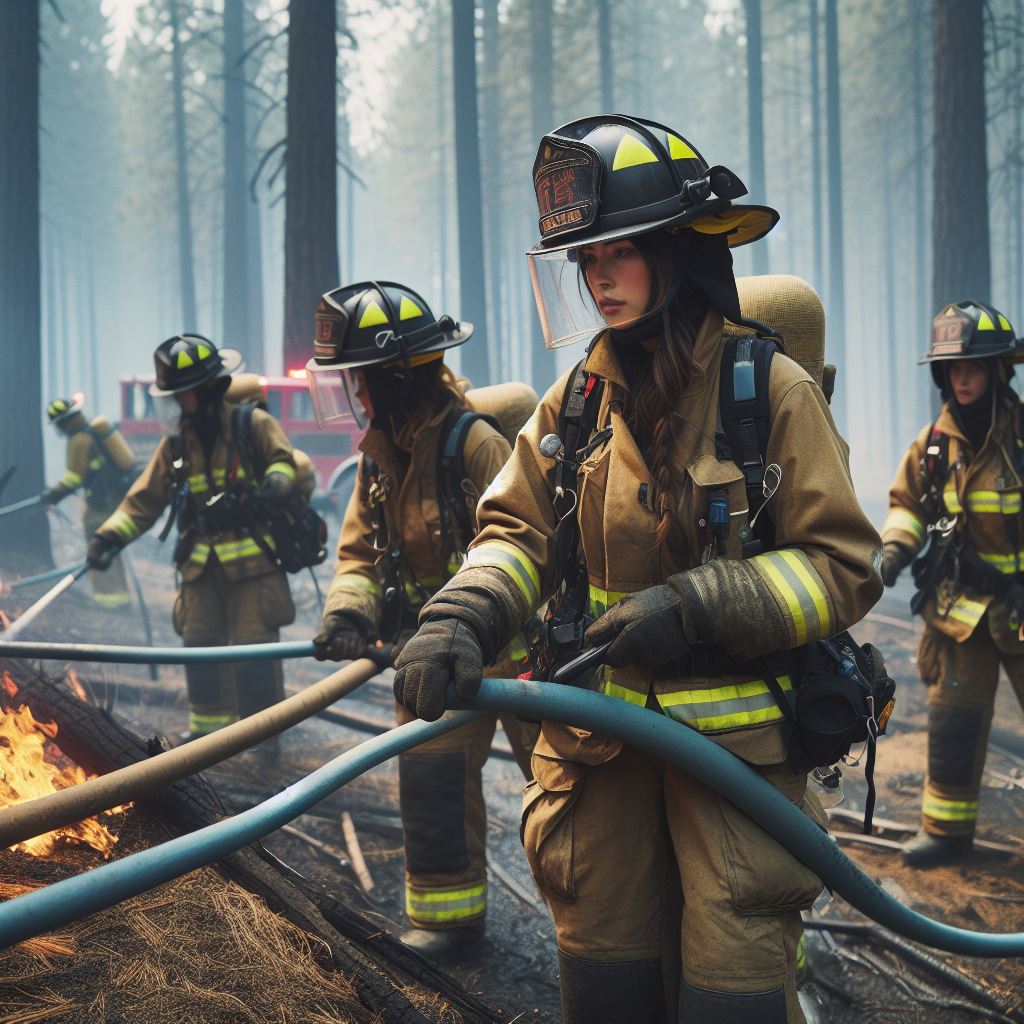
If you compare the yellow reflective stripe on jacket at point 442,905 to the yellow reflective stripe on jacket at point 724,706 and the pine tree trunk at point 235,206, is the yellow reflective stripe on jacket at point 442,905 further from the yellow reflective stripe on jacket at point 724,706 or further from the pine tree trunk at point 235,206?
the pine tree trunk at point 235,206

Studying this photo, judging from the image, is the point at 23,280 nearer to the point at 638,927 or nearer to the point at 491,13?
the point at 638,927

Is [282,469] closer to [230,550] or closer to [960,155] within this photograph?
[230,550]

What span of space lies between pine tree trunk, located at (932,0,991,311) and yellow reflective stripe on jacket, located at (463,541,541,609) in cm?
1060

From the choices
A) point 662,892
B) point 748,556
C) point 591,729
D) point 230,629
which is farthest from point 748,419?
point 230,629

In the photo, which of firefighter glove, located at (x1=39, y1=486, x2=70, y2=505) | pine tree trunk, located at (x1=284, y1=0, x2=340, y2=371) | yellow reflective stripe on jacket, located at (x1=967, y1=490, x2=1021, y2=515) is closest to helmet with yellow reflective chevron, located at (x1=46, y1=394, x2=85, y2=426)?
firefighter glove, located at (x1=39, y1=486, x2=70, y2=505)

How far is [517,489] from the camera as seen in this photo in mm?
2734

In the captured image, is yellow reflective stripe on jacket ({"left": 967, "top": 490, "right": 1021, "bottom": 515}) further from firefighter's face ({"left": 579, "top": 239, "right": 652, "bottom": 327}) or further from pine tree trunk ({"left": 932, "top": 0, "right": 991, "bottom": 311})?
pine tree trunk ({"left": 932, "top": 0, "right": 991, "bottom": 311})

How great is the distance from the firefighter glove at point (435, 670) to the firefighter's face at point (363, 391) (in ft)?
6.80

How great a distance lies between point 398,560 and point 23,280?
1027 cm

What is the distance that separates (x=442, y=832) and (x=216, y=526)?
10.0ft

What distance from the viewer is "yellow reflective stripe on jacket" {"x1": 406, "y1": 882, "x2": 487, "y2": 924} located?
4.13 m

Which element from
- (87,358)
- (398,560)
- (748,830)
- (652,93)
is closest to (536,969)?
(398,560)

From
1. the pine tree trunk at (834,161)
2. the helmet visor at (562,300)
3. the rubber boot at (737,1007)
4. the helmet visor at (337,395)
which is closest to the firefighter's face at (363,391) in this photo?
the helmet visor at (337,395)

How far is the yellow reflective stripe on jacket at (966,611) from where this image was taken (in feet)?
16.8
